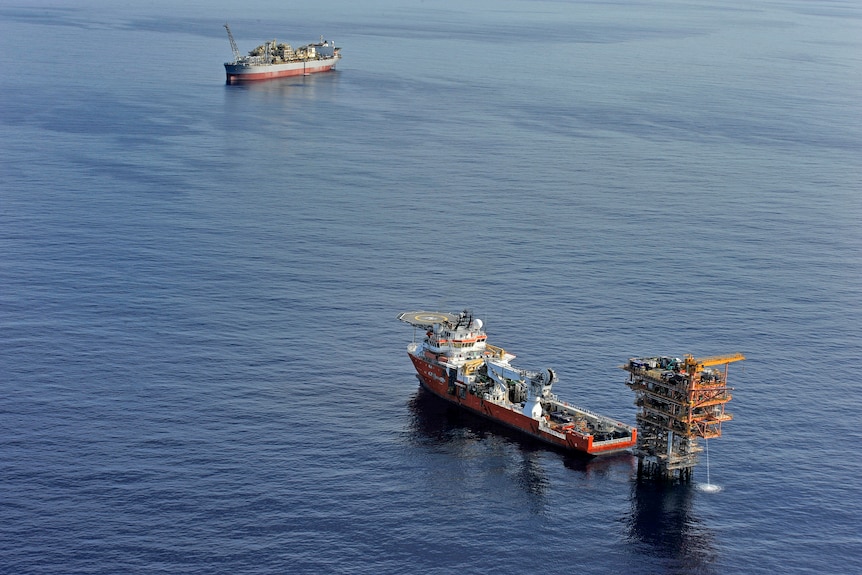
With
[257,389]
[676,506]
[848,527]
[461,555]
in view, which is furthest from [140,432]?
[848,527]

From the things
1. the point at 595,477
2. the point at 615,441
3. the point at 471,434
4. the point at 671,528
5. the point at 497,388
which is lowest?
the point at 671,528

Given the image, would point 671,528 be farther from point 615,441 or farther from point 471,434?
point 471,434

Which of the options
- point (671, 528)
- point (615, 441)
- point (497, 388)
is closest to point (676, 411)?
point (615, 441)

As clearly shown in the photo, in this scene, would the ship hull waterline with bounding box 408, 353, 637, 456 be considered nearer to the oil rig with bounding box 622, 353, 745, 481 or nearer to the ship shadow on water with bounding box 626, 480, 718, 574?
the oil rig with bounding box 622, 353, 745, 481

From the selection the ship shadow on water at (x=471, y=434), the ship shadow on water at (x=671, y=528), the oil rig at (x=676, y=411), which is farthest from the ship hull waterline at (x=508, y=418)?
the ship shadow on water at (x=671, y=528)

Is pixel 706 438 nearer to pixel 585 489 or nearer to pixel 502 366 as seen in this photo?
pixel 585 489

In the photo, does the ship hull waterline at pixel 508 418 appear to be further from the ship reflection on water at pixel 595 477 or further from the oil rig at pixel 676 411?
the oil rig at pixel 676 411
